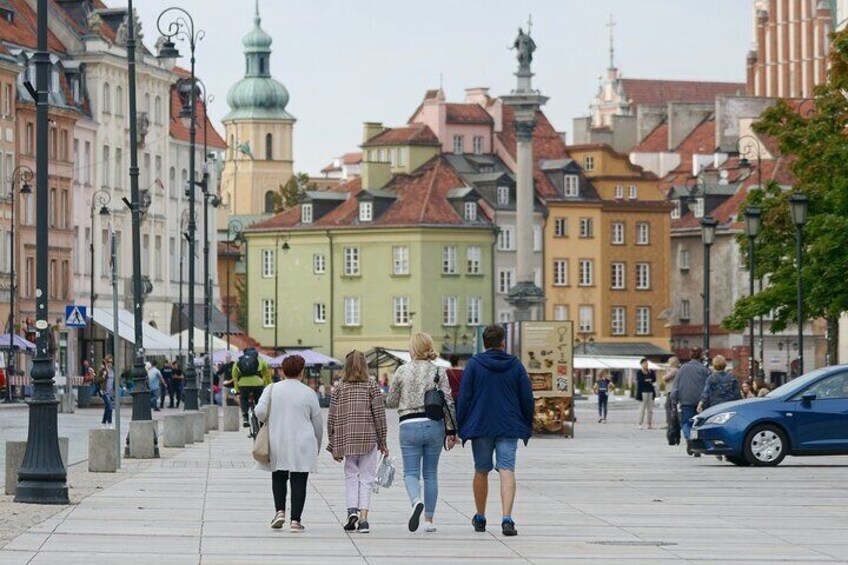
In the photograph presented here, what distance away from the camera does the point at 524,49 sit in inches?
3981

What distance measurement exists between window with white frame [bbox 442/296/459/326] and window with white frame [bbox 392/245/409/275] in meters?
2.63

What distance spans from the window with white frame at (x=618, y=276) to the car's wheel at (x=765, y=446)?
10497 centimetres

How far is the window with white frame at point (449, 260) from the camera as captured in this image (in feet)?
446

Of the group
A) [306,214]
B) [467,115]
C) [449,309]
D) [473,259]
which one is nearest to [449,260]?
[473,259]

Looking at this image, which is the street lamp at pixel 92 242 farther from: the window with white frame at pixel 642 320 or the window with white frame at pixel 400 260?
the window with white frame at pixel 642 320

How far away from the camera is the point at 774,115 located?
60312mm

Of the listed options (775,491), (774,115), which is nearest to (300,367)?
(775,491)

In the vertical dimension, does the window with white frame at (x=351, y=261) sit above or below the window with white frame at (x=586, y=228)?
below

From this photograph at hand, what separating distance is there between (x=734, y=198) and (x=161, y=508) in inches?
4320

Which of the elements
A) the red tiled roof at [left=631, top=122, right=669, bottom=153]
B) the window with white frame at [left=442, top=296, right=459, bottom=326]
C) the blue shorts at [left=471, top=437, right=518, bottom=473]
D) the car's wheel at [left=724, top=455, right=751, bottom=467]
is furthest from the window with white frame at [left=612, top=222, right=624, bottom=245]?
the blue shorts at [left=471, top=437, right=518, bottom=473]

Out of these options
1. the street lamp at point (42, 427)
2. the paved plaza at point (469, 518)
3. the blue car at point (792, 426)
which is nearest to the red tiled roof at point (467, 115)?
the paved plaza at point (469, 518)

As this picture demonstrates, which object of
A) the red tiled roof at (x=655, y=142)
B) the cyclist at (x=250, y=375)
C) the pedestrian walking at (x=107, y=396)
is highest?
the red tiled roof at (x=655, y=142)

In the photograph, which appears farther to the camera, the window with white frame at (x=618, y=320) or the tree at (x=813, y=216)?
the window with white frame at (x=618, y=320)

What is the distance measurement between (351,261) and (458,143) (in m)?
11.6
